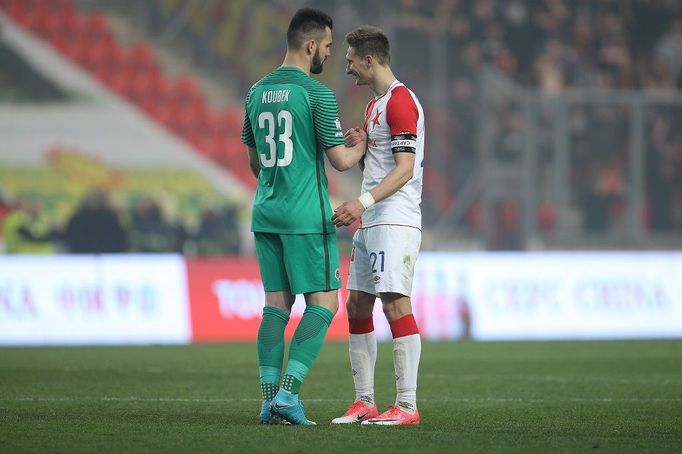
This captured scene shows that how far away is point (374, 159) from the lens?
6730mm

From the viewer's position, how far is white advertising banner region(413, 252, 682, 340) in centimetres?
1628

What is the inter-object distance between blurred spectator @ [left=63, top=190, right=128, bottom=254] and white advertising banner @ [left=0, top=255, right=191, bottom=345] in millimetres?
3640

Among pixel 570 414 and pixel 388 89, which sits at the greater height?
pixel 388 89

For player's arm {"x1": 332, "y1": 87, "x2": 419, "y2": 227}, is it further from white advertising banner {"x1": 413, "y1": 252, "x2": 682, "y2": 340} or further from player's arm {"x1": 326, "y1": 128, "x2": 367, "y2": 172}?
white advertising banner {"x1": 413, "y1": 252, "x2": 682, "y2": 340}

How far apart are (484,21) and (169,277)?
31.3 feet

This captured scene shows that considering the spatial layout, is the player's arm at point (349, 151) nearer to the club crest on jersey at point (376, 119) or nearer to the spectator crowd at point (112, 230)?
the club crest on jersey at point (376, 119)

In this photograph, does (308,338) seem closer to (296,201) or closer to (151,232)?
(296,201)

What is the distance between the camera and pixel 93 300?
1512 centimetres

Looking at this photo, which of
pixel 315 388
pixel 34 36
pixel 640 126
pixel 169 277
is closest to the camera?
pixel 315 388

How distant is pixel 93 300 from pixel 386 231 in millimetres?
9194

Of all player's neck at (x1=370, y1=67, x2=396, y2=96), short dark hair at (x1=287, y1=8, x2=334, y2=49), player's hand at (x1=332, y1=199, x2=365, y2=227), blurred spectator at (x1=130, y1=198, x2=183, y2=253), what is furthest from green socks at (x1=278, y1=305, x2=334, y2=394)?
blurred spectator at (x1=130, y1=198, x2=183, y2=253)

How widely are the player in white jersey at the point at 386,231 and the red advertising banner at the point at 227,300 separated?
29.2 feet

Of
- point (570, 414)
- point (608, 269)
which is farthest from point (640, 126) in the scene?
point (570, 414)

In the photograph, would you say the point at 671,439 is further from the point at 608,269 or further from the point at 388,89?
the point at 608,269
